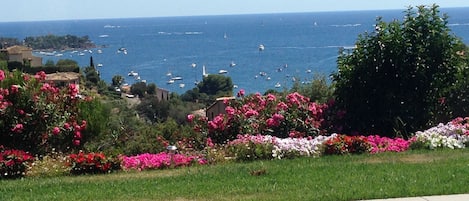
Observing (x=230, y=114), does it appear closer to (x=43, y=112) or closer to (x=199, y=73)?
(x=43, y=112)

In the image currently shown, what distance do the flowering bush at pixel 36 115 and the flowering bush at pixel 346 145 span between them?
3751 mm

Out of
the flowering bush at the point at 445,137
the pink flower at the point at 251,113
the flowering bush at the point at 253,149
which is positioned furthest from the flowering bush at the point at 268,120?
the flowering bush at the point at 445,137

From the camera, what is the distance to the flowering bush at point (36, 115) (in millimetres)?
10031

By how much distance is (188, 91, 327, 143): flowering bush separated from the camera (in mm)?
11516

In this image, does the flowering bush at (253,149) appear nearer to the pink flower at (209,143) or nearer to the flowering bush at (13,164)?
the pink flower at (209,143)

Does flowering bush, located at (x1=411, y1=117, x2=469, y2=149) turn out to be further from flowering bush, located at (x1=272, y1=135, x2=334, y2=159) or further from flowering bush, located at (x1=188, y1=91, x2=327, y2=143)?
flowering bush, located at (x1=188, y1=91, x2=327, y2=143)

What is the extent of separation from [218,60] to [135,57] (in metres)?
24.6

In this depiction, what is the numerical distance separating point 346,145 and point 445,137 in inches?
61.0

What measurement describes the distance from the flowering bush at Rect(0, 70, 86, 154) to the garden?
0.05 feet

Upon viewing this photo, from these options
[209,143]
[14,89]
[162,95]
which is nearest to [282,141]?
[209,143]

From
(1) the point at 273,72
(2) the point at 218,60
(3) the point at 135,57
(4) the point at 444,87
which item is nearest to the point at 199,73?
(1) the point at 273,72

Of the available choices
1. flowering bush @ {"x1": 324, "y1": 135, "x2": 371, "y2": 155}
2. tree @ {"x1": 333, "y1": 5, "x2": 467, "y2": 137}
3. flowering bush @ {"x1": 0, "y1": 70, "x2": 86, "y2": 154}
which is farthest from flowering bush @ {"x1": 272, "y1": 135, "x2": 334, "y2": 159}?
flowering bush @ {"x1": 0, "y1": 70, "x2": 86, "y2": 154}

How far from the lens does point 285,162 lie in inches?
359

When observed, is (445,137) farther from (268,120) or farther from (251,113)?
(251,113)
